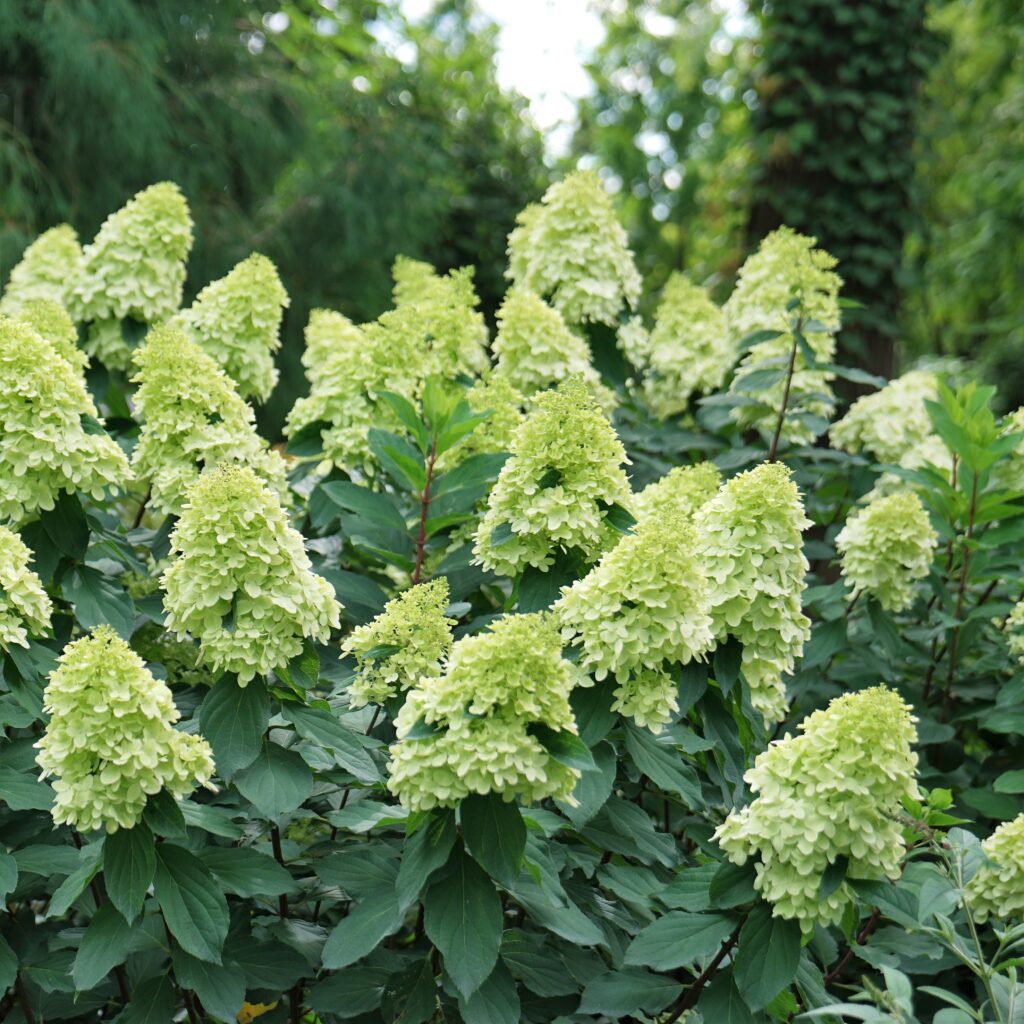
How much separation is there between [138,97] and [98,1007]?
6.12 m

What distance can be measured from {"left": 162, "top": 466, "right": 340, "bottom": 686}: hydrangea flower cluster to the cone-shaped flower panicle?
3.32 ft

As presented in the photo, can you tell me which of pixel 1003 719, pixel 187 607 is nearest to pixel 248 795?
pixel 187 607

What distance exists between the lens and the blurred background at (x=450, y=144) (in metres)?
6.54

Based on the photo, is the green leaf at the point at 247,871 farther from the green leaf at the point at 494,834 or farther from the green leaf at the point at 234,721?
the green leaf at the point at 494,834

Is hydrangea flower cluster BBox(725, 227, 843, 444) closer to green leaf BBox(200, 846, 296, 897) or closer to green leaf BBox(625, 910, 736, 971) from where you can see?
green leaf BBox(625, 910, 736, 971)

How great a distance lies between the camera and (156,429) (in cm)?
268

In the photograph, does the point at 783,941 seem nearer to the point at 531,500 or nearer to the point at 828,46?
the point at 531,500

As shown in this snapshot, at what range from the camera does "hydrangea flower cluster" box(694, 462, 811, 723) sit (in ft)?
7.23

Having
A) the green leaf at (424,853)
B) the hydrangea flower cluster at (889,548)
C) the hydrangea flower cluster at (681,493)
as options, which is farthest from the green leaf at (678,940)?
the hydrangea flower cluster at (889,548)

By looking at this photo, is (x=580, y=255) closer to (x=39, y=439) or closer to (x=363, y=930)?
(x=39, y=439)

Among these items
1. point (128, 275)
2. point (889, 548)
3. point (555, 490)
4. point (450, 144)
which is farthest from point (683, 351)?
point (450, 144)

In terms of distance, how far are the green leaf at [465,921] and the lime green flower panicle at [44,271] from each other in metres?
2.50

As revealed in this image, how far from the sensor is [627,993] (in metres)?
2.07

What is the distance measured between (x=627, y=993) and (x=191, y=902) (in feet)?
2.43
